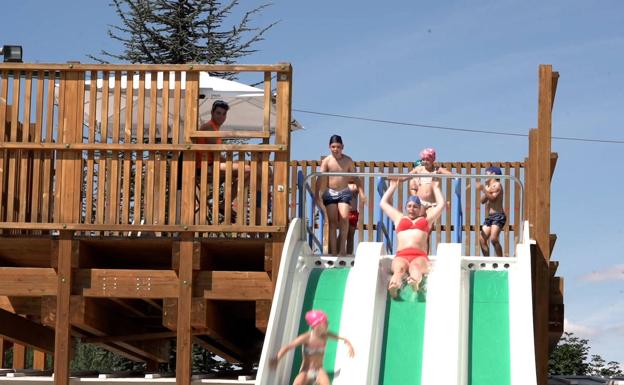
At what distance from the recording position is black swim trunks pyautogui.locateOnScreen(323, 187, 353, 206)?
45.2 feet

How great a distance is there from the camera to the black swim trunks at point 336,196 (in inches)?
542

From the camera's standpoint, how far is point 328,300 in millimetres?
12047

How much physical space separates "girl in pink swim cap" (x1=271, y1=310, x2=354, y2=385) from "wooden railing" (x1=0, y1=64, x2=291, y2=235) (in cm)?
203

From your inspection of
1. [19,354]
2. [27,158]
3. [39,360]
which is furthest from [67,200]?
[39,360]

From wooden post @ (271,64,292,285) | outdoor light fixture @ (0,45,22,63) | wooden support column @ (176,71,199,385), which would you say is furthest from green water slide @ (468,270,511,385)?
outdoor light fixture @ (0,45,22,63)

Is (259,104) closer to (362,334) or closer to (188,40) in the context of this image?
(362,334)

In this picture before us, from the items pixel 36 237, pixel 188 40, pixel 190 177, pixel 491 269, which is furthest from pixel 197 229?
pixel 188 40

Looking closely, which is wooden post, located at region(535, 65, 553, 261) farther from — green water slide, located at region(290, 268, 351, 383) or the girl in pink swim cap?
the girl in pink swim cap

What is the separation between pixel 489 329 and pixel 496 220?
105 inches

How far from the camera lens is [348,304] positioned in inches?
468

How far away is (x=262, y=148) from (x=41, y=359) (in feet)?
27.2

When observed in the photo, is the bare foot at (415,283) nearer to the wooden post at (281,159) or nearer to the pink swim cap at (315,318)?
the pink swim cap at (315,318)

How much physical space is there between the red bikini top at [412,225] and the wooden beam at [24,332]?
5.56 m

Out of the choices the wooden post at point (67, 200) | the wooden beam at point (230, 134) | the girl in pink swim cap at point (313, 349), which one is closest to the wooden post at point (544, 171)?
the wooden beam at point (230, 134)
